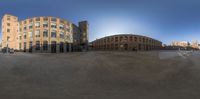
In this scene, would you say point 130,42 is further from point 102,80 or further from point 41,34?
point 41,34

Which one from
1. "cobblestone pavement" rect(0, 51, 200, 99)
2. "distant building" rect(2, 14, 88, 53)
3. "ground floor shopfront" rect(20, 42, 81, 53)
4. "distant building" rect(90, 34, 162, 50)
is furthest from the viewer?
"ground floor shopfront" rect(20, 42, 81, 53)

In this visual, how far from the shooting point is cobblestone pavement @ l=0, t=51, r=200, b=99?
755 cm

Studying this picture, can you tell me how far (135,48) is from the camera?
35.5 feet

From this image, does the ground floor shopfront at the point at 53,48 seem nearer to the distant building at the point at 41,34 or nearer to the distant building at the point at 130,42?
the distant building at the point at 41,34

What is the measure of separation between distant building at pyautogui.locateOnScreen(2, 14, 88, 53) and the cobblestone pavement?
137 centimetres

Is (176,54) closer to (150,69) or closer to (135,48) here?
(150,69)

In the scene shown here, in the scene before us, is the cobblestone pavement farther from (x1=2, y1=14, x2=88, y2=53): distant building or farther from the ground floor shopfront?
(x1=2, y1=14, x2=88, y2=53): distant building

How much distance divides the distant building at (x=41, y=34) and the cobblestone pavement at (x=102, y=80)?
1373 millimetres

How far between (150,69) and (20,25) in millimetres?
12005

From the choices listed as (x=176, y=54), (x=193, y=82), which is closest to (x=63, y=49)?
(x=193, y=82)

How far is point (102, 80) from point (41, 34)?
1000cm

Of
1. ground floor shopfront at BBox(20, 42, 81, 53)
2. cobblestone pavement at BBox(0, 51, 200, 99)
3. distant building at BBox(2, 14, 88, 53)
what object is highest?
distant building at BBox(2, 14, 88, 53)

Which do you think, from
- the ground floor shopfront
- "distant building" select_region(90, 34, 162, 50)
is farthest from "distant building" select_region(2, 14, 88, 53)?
"distant building" select_region(90, 34, 162, 50)

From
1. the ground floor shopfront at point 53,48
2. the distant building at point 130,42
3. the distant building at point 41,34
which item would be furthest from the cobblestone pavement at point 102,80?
the distant building at point 130,42
